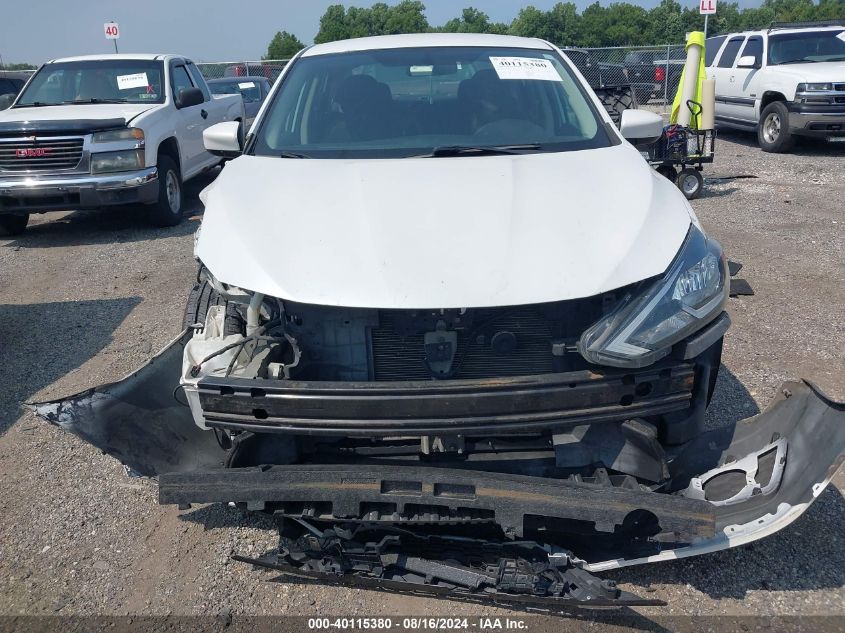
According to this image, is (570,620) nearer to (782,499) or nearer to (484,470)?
(484,470)

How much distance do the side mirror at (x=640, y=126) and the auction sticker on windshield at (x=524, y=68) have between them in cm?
42

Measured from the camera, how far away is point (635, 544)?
2.45m

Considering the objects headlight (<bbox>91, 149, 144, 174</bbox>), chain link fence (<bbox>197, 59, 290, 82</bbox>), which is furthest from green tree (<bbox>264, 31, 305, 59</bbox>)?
headlight (<bbox>91, 149, 144, 174</bbox>)

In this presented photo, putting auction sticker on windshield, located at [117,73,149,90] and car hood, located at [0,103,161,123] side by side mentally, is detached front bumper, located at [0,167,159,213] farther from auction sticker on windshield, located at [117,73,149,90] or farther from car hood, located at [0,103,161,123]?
auction sticker on windshield, located at [117,73,149,90]

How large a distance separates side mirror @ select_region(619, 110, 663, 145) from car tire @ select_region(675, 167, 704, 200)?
5.25 m

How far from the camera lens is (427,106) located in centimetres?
362

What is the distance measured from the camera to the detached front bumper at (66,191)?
7.34 meters

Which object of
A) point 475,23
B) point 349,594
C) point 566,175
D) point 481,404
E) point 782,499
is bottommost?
point 349,594

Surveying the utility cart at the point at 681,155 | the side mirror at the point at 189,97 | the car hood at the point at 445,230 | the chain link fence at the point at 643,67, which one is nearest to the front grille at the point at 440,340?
the car hood at the point at 445,230

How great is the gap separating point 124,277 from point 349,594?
15.9 feet

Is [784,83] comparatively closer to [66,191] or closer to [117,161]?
[117,161]

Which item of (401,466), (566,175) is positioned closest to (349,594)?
(401,466)

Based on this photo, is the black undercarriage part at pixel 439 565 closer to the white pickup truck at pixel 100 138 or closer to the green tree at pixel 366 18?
the white pickup truck at pixel 100 138

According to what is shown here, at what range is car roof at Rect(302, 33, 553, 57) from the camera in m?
4.04
